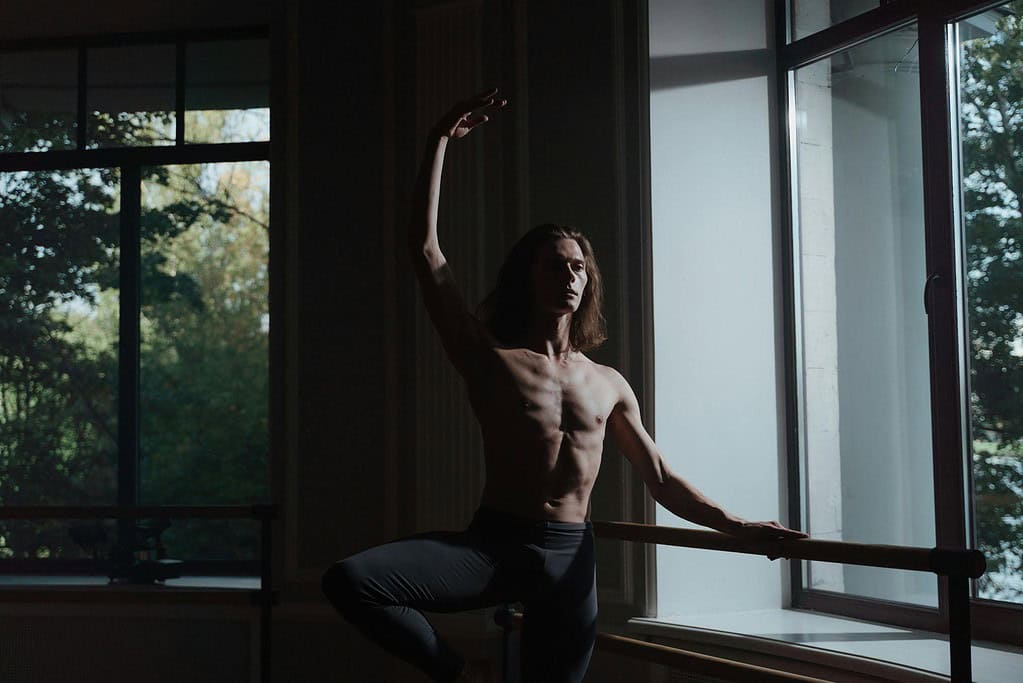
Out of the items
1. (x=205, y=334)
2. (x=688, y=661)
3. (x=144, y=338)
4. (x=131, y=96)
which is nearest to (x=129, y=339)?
(x=144, y=338)

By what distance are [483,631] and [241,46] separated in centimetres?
232

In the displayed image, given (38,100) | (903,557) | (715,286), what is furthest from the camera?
(38,100)

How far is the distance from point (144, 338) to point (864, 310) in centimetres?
260

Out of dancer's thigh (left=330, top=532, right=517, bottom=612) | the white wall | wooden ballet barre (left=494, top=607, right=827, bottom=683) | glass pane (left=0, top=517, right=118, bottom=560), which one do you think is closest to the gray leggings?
dancer's thigh (left=330, top=532, right=517, bottom=612)

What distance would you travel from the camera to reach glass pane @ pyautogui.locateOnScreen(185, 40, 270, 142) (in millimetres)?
3857

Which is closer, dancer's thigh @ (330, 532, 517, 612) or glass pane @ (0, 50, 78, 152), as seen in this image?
dancer's thigh @ (330, 532, 517, 612)

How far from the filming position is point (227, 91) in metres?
3.87

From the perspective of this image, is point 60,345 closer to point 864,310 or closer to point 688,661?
point 688,661

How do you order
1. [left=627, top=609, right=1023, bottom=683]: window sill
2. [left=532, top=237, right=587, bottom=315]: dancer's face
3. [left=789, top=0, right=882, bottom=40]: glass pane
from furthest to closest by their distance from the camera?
[left=789, top=0, right=882, bottom=40]: glass pane, [left=627, top=609, right=1023, bottom=683]: window sill, [left=532, top=237, right=587, bottom=315]: dancer's face

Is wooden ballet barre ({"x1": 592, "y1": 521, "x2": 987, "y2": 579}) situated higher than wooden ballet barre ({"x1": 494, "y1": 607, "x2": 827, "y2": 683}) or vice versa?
wooden ballet barre ({"x1": 592, "y1": 521, "x2": 987, "y2": 579})

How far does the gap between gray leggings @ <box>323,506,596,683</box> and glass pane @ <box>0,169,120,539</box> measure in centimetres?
238

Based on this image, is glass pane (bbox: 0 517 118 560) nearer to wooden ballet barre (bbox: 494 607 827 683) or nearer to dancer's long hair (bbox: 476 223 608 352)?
wooden ballet barre (bbox: 494 607 827 683)

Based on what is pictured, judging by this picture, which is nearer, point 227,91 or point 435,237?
point 435,237

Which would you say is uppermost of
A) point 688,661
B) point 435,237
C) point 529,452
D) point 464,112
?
point 464,112
